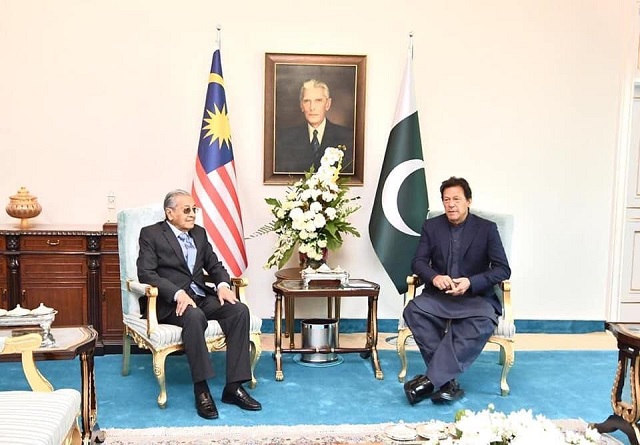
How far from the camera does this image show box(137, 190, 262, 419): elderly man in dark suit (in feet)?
12.3

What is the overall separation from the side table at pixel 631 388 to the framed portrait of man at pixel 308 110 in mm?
2690

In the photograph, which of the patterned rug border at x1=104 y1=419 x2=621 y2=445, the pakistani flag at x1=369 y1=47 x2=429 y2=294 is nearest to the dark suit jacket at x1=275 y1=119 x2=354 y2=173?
the pakistani flag at x1=369 y1=47 x2=429 y2=294

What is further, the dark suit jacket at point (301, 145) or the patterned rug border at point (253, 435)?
the dark suit jacket at point (301, 145)

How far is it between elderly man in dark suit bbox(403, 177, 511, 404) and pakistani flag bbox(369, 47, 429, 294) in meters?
0.70

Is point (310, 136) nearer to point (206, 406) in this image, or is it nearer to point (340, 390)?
point (340, 390)

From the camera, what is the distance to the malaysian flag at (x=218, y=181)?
16.4 ft

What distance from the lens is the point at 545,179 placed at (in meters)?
5.71

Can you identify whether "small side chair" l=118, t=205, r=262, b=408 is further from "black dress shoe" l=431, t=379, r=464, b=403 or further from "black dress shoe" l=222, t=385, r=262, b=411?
"black dress shoe" l=431, t=379, r=464, b=403

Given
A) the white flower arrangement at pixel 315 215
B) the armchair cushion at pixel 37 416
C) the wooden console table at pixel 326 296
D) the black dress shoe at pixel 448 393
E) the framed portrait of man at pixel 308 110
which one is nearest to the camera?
the armchair cushion at pixel 37 416

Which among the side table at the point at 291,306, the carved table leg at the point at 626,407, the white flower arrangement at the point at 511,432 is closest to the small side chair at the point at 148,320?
the side table at the point at 291,306

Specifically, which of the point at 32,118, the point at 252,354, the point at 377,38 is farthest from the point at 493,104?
the point at 32,118

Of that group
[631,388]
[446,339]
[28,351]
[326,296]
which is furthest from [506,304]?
[28,351]

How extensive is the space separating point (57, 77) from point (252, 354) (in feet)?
9.22

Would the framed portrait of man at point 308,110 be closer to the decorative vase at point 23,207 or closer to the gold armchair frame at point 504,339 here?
the gold armchair frame at point 504,339
